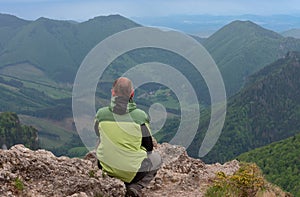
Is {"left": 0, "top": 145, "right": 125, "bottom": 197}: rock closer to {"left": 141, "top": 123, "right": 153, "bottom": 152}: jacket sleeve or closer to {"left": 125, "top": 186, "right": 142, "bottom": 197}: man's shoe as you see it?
{"left": 125, "top": 186, "right": 142, "bottom": 197}: man's shoe

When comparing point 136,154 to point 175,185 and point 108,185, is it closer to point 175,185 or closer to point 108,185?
point 108,185

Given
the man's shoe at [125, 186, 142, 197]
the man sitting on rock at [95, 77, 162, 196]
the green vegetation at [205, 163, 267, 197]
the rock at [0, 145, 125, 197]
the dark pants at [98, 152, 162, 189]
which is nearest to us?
the rock at [0, 145, 125, 197]

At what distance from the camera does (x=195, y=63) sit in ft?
43.5

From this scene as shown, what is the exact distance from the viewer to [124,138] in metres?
10.5

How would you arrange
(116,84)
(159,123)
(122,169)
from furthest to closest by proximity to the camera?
(159,123) < (122,169) < (116,84)

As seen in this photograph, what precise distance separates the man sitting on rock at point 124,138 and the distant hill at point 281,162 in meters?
85.4

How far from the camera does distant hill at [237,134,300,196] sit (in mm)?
97188

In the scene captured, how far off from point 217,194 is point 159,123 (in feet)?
10.4

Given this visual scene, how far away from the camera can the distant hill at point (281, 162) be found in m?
97.2

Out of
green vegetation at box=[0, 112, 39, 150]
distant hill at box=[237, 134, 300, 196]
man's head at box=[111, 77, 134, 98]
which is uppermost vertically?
man's head at box=[111, 77, 134, 98]

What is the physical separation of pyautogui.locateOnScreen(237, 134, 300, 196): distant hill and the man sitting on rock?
85.4 meters

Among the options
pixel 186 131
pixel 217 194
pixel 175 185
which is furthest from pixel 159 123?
pixel 217 194

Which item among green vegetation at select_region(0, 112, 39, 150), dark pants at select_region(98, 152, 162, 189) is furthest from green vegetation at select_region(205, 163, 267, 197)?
green vegetation at select_region(0, 112, 39, 150)

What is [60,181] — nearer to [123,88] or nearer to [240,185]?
[123,88]
